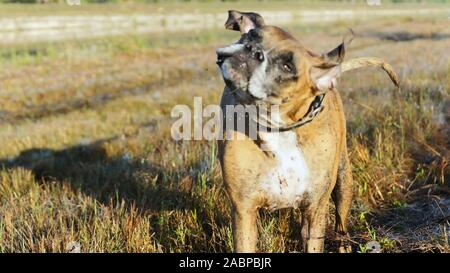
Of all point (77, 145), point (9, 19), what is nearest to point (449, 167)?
point (77, 145)

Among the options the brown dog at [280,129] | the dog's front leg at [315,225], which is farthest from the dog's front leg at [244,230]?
the dog's front leg at [315,225]

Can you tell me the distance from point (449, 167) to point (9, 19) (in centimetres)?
2904

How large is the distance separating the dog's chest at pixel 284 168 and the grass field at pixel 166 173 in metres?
0.85

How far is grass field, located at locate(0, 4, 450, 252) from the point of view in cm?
468

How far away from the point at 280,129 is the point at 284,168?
0.85 ft

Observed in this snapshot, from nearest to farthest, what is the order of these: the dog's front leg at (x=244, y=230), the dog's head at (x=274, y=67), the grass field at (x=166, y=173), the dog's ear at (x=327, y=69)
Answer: the dog's head at (x=274, y=67) < the dog's ear at (x=327, y=69) < the dog's front leg at (x=244, y=230) < the grass field at (x=166, y=173)

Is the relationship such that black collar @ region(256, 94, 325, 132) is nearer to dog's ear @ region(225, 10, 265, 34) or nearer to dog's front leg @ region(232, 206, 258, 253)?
dog's front leg @ region(232, 206, 258, 253)

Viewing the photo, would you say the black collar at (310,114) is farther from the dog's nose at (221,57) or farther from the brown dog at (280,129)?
the dog's nose at (221,57)

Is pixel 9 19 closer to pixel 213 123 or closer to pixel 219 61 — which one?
pixel 213 123

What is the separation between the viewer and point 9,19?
101 ft

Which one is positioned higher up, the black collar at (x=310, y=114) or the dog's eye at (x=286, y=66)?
the dog's eye at (x=286, y=66)

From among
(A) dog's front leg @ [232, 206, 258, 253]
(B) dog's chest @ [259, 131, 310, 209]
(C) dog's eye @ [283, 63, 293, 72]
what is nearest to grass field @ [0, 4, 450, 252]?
(A) dog's front leg @ [232, 206, 258, 253]

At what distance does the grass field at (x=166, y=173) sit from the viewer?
15.4ft

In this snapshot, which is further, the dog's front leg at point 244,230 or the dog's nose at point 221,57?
the dog's front leg at point 244,230
